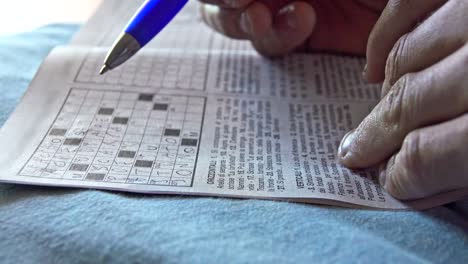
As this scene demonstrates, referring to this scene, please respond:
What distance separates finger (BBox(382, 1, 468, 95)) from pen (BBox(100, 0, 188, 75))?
0.21m

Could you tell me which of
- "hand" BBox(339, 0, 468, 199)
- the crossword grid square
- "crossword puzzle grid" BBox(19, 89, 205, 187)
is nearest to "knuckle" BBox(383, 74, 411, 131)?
"hand" BBox(339, 0, 468, 199)

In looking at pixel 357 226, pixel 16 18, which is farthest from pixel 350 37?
pixel 16 18

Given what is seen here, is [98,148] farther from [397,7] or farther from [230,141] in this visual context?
[397,7]

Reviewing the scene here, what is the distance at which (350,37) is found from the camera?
0.66 m

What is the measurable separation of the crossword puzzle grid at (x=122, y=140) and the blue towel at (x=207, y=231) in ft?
0.08

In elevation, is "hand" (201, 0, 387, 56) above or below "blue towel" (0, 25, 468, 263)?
below

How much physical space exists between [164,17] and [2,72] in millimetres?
194

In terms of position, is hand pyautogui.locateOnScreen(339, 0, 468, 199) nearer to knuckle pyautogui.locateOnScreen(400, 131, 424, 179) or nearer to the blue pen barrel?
knuckle pyautogui.locateOnScreen(400, 131, 424, 179)

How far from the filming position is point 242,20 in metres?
0.62

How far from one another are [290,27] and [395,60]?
221 mm

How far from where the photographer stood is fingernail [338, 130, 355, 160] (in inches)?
17.9

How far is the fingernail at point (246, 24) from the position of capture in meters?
0.61

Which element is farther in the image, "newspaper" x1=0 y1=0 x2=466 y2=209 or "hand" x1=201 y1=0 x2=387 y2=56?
"hand" x1=201 y1=0 x2=387 y2=56

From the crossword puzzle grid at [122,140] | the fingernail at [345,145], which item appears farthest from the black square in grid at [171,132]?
the fingernail at [345,145]
